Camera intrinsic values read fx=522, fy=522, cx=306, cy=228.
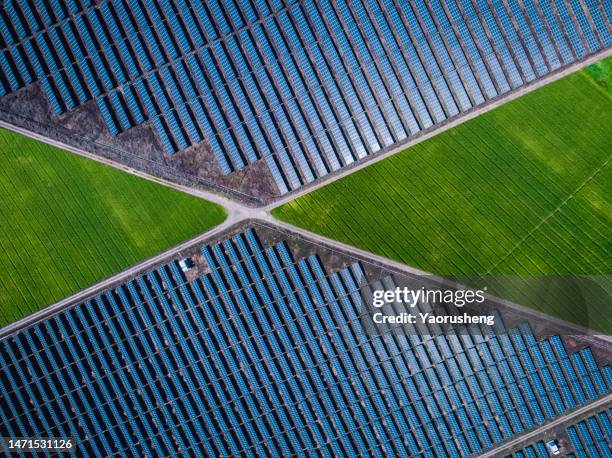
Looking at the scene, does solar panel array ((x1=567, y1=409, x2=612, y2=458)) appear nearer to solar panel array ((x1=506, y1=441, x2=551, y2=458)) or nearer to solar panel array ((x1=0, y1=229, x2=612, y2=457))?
solar panel array ((x1=0, y1=229, x2=612, y2=457))

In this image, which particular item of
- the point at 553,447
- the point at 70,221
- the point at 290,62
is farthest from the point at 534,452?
the point at 70,221

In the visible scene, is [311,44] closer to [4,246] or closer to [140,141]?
[140,141]

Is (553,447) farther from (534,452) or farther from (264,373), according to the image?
(264,373)

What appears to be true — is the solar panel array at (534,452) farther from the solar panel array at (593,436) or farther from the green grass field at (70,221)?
the green grass field at (70,221)

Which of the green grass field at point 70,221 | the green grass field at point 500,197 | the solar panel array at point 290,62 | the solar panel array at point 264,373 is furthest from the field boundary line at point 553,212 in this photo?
the green grass field at point 70,221

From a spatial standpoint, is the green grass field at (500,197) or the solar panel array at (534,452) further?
the solar panel array at (534,452)

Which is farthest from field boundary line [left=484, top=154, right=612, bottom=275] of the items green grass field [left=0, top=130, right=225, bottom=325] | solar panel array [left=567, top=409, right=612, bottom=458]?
green grass field [left=0, top=130, right=225, bottom=325]

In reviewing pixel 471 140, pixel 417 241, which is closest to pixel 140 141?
pixel 417 241
